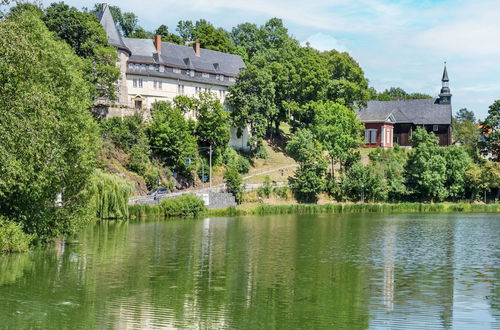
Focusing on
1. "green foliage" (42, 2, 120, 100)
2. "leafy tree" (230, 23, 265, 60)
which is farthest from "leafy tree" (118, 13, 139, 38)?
"green foliage" (42, 2, 120, 100)

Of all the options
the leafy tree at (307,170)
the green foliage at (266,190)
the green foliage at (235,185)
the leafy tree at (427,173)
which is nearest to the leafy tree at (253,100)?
the leafy tree at (307,170)

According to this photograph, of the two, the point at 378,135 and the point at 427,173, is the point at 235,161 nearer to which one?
the point at 427,173

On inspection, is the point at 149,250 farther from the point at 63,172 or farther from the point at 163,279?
the point at 163,279

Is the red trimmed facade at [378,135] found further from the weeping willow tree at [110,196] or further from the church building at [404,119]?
the weeping willow tree at [110,196]

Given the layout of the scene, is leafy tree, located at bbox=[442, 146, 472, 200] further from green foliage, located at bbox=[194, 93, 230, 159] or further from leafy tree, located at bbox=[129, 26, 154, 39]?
leafy tree, located at bbox=[129, 26, 154, 39]

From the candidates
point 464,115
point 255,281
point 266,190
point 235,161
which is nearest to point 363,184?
point 266,190

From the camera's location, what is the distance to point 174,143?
250 ft

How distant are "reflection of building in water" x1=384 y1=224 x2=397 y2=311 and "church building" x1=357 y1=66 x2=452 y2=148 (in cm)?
4978

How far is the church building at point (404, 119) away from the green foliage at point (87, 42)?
4346cm

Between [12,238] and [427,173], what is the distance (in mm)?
60008

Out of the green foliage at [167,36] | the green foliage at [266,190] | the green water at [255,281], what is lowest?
the green water at [255,281]

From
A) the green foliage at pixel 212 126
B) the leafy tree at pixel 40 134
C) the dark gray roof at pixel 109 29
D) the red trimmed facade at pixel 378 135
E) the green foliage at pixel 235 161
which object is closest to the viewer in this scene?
the leafy tree at pixel 40 134

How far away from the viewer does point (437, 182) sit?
80.6 metres

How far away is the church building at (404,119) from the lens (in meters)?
101
